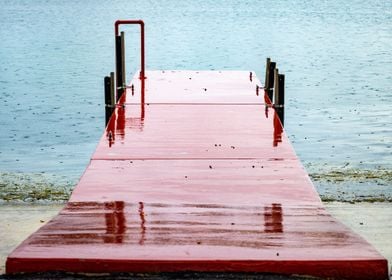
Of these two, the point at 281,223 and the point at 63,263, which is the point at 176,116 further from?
the point at 63,263

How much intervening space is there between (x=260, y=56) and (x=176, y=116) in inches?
2059

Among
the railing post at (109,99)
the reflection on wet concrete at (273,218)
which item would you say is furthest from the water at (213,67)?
Answer: the reflection on wet concrete at (273,218)

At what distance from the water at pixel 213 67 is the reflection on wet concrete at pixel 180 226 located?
1168cm

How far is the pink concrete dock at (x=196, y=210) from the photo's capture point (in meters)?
6.89

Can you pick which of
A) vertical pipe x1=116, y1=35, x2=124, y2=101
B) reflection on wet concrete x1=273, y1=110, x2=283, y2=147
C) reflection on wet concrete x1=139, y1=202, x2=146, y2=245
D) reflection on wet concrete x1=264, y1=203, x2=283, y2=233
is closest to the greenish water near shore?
vertical pipe x1=116, y1=35, x2=124, y2=101

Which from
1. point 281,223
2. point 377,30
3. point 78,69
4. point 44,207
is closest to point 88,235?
point 281,223

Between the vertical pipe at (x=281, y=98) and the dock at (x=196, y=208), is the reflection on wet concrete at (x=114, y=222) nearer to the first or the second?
the dock at (x=196, y=208)

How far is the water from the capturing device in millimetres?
26531

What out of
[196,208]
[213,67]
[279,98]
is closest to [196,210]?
[196,208]

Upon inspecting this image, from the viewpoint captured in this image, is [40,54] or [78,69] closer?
[78,69]

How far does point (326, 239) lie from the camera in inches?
301

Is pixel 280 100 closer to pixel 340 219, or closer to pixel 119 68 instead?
pixel 340 219

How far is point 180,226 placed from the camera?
8.27 meters

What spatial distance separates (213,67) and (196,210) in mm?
50996
